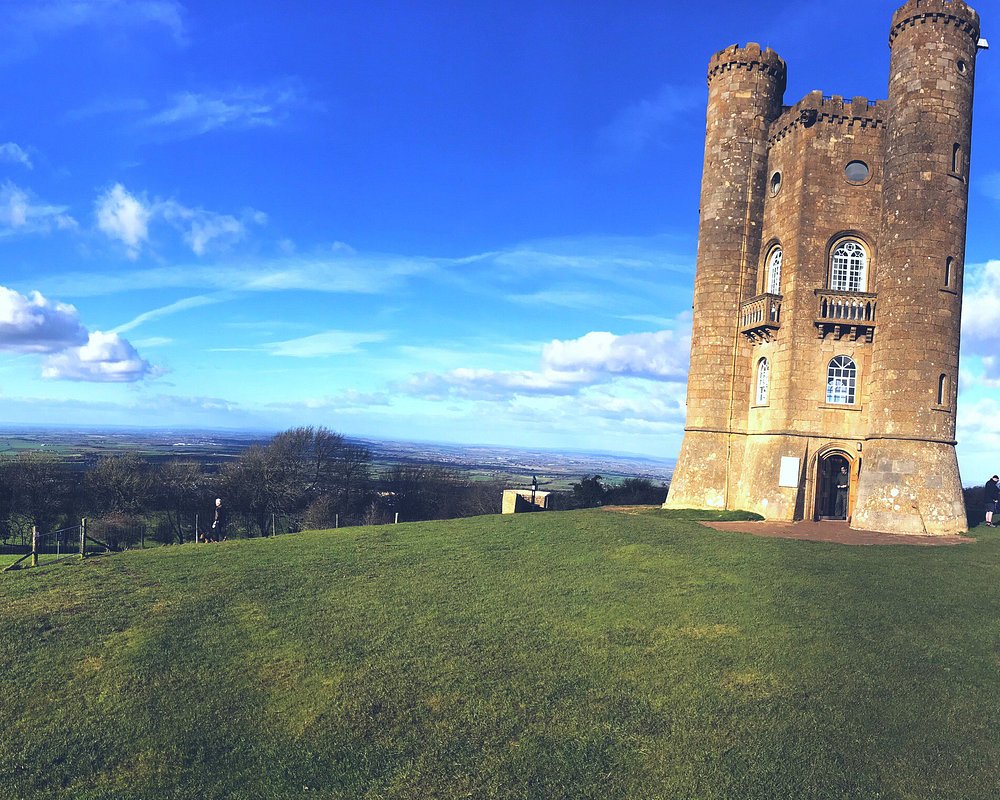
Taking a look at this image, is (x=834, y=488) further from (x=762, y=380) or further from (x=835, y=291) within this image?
(x=835, y=291)

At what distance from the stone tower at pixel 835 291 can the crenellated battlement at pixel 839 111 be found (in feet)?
0.16

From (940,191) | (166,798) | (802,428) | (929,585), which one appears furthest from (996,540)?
(166,798)

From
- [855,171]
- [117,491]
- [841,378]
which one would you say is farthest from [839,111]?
[117,491]

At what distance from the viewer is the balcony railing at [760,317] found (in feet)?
99.2

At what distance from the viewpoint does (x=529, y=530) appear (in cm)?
2552

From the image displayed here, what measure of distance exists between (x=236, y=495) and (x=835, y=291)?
5309cm

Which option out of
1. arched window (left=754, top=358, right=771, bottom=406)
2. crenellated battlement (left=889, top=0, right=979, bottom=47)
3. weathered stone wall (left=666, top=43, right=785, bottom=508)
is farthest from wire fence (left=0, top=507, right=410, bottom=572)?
crenellated battlement (left=889, top=0, right=979, bottom=47)

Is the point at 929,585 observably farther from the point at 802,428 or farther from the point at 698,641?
the point at 802,428

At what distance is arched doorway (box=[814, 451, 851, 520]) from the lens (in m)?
29.7

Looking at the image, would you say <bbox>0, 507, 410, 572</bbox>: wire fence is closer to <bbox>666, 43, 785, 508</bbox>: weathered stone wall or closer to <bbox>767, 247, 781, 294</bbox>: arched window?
<bbox>666, 43, 785, 508</bbox>: weathered stone wall

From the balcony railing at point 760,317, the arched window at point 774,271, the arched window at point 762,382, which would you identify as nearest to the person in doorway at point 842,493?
the arched window at point 762,382

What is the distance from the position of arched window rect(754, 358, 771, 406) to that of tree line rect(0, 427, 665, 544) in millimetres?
19040

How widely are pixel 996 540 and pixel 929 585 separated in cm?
922

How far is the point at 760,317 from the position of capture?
3077cm
